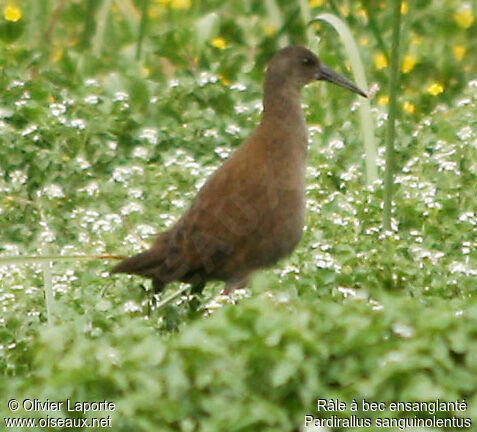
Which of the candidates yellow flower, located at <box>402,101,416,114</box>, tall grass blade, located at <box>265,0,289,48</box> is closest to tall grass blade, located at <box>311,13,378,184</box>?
yellow flower, located at <box>402,101,416,114</box>

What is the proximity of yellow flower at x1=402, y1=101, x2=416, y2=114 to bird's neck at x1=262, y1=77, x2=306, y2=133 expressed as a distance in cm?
187

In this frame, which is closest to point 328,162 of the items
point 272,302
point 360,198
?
point 360,198

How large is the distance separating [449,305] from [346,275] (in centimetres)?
130

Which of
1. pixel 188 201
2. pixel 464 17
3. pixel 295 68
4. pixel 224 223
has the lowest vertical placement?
pixel 224 223

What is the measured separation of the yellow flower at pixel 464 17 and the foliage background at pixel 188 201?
11 millimetres

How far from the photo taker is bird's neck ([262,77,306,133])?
5.24 m

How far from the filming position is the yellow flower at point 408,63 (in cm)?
778

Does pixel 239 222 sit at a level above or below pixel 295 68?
below

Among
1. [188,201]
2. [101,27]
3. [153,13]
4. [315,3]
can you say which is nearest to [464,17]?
[315,3]

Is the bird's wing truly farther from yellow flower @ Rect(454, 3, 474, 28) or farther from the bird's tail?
yellow flower @ Rect(454, 3, 474, 28)

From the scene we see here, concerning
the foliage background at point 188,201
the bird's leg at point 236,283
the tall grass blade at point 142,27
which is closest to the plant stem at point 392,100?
the foliage background at point 188,201

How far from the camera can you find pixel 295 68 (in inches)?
218

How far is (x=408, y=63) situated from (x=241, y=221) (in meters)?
3.05

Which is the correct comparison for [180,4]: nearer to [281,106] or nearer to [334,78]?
[334,78]
